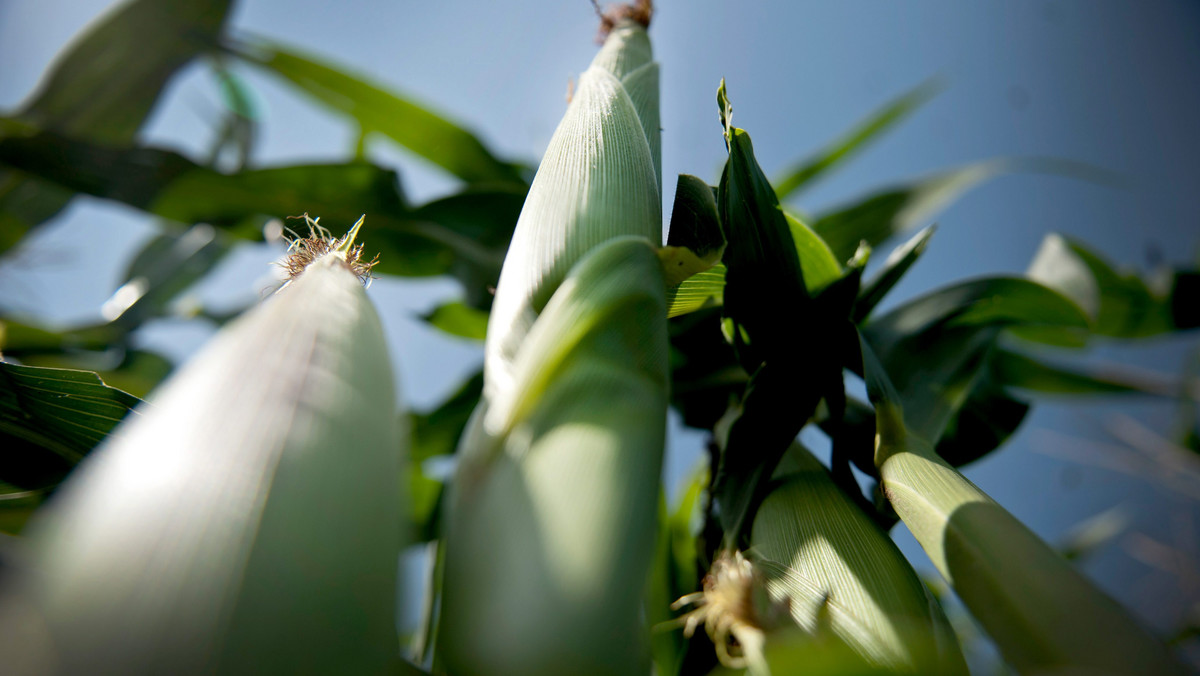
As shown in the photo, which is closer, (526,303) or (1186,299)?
(526,303)

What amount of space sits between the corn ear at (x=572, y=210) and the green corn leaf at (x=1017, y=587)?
A: 12cm

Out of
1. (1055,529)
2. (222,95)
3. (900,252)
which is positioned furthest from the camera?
(1055,529)

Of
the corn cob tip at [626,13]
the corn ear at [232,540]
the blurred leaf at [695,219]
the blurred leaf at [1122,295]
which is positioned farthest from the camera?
the blurred leaf at [1122,295]

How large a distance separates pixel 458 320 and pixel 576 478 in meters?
0.42

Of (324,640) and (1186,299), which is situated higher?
(1186,299)

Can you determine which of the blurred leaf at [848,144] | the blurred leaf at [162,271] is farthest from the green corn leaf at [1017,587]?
the blurred leaf at [162,271]

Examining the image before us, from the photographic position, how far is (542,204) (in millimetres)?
172

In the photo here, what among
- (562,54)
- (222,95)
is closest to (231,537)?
(562,54)

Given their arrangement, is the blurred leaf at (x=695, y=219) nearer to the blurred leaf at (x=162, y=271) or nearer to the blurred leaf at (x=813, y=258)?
the blurred leaf at (x=813, y=258)

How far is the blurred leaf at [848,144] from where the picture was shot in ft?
1.84

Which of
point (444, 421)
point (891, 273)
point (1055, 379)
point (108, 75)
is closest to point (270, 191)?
point (444, 421)

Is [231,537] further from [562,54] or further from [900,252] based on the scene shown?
[562,54]

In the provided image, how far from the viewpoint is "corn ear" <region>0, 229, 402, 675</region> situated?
0.10 meters

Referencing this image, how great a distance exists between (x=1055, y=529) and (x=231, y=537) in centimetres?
138
